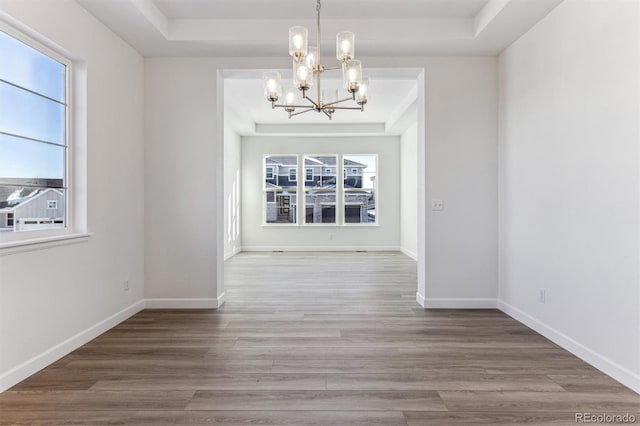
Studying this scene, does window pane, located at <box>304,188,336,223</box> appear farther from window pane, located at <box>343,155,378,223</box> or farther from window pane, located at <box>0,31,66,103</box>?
window pane, located at <box>0,31,66,103</box>

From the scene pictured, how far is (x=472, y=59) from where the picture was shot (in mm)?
3744

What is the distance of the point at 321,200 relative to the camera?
8789 millimetres

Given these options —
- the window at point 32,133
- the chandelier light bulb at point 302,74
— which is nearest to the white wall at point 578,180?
the chandelier light bulb at point 302,74

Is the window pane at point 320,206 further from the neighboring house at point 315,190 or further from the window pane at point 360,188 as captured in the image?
the window pane at point 360,188

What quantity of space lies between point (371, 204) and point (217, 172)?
217 inches

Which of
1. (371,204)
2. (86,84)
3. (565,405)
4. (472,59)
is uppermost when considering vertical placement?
(472,59)

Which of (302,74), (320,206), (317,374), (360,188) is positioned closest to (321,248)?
(320,206)

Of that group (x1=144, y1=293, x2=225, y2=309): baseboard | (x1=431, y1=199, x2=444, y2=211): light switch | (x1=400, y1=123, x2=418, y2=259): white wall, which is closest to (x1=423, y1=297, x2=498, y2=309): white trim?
(x1=431, y1=199, x2=444, y2=211): light switch

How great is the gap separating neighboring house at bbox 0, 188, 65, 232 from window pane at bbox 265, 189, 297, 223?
5996mm

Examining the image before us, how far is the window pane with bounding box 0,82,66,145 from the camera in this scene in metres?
2.25

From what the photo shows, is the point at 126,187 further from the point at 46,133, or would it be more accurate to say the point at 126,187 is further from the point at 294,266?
the point at 294,266

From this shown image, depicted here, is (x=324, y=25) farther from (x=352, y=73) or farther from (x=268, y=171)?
(x=268, y=171)

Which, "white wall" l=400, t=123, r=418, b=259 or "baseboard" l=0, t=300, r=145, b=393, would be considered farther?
"white wall" l=400, t=123, r=418, b=259

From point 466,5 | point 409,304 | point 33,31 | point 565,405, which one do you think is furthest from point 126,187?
point 565,405
